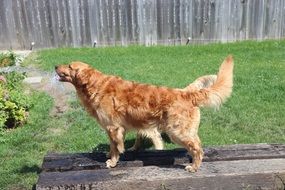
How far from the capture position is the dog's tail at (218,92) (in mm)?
5078

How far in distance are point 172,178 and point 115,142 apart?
2.74 feet

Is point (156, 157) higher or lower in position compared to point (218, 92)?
lower

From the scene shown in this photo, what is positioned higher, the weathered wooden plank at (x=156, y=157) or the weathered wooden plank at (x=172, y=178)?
the weathered wooden plank at (x=156, y=157)

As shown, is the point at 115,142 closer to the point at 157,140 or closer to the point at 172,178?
the point at 172,178

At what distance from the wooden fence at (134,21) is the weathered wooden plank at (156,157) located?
8.59m

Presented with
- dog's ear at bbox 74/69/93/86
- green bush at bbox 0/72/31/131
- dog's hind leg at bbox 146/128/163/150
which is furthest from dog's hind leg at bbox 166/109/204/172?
green bush at bbox 0/72/31/131

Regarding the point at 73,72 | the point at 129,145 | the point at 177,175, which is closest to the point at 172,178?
the point at 177,175

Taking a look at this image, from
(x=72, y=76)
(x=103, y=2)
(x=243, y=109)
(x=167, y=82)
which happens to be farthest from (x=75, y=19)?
(x=72, y=76)

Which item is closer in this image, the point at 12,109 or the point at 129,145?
the point at 129,145

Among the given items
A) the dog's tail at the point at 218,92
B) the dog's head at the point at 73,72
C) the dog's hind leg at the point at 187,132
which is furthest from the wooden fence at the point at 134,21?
the dog's hind leg at the point at 187,132

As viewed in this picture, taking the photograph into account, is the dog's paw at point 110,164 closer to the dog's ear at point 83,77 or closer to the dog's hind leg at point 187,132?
the dog's hind leg at point 187,132

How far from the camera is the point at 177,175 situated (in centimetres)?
507

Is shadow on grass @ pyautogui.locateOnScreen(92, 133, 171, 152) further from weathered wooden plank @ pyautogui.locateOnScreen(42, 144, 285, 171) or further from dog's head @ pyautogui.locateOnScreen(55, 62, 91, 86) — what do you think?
dog's head @ pyautogui.locateOnScreen(55, 62, 91, 86)

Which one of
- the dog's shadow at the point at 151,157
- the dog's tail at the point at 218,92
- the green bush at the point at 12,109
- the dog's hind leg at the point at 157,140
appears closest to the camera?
the dog's tail at the point at 218,92
